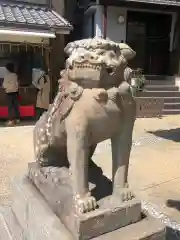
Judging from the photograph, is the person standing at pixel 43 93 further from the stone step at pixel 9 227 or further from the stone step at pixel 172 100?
the stone step at pixel 9 227

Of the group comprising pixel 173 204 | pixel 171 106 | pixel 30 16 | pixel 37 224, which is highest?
pixel 30 16

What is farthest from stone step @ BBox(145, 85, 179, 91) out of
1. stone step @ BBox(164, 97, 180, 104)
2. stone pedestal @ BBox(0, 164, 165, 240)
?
stone pedestal @ BBox(0, 164, 165, 240)

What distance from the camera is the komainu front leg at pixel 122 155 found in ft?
5.64

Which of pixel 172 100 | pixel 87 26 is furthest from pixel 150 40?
pixel 172 100

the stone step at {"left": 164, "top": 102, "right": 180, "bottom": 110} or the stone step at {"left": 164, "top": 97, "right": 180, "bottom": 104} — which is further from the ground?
the stone step at {"left": 164, "top": 97, "right": 180, "bottom": 104}

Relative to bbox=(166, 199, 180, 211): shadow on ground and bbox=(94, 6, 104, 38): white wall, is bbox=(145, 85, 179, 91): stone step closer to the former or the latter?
Result: bbox=(94, 6, 104, 38): white wall

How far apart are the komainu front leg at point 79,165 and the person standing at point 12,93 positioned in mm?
5876

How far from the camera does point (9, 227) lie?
7.68 ft

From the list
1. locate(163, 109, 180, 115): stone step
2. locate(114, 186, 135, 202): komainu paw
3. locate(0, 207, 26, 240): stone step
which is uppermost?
locate(114, 186, 135, 202): komainu paw

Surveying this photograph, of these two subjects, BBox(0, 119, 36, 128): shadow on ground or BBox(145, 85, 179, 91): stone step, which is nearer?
BBox(0, 119, 36, 128): shadow on ground

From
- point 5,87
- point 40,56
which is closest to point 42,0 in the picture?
point 40,56

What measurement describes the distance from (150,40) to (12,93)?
21.7ft

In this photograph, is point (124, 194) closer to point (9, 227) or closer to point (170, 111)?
point (9, 227)

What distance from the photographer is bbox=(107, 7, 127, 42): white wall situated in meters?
10.5
